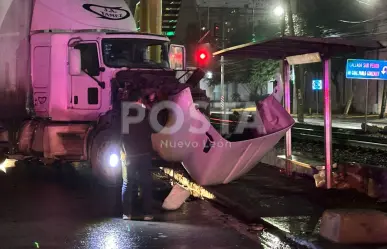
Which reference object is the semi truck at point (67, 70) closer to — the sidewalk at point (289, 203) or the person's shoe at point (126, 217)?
the person's shoe at point (126, 217)

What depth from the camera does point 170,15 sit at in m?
23.3

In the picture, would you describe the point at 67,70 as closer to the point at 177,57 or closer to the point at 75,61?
the point at 75,61

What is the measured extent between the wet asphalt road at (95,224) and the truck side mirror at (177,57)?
3.14 m

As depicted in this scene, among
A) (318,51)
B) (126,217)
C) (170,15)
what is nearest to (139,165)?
(126,217)

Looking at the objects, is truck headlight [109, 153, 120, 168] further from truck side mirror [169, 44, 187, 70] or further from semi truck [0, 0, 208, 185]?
truck side mirror [169, 44, 187, 70]

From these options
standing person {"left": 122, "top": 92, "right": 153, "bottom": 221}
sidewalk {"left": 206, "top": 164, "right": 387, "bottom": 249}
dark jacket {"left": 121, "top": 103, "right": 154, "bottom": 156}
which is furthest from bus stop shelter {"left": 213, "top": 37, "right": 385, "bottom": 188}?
standing person {"left": 122, "top": 92, "right": 153, "bottom": 221}

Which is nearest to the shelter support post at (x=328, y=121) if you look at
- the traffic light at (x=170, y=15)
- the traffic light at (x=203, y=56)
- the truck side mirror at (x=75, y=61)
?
the truck side mirror at (x=75, y=61)

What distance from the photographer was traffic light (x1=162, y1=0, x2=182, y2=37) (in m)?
23.2

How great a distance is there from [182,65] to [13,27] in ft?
13.1

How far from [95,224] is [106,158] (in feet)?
8.37

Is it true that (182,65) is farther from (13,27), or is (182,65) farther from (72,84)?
(13,27)

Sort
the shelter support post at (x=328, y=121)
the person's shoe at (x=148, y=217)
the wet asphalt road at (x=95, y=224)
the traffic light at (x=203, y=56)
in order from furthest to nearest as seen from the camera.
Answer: the traffic light at (x=203, y=56), the shelter support post at (x=328, y=121), the person's shoe at (x=148, y=217), the wet asphalt road at (x=95, y=224)

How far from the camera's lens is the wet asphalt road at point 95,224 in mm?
7094

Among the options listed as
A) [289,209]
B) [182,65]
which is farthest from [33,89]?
[289,209]
